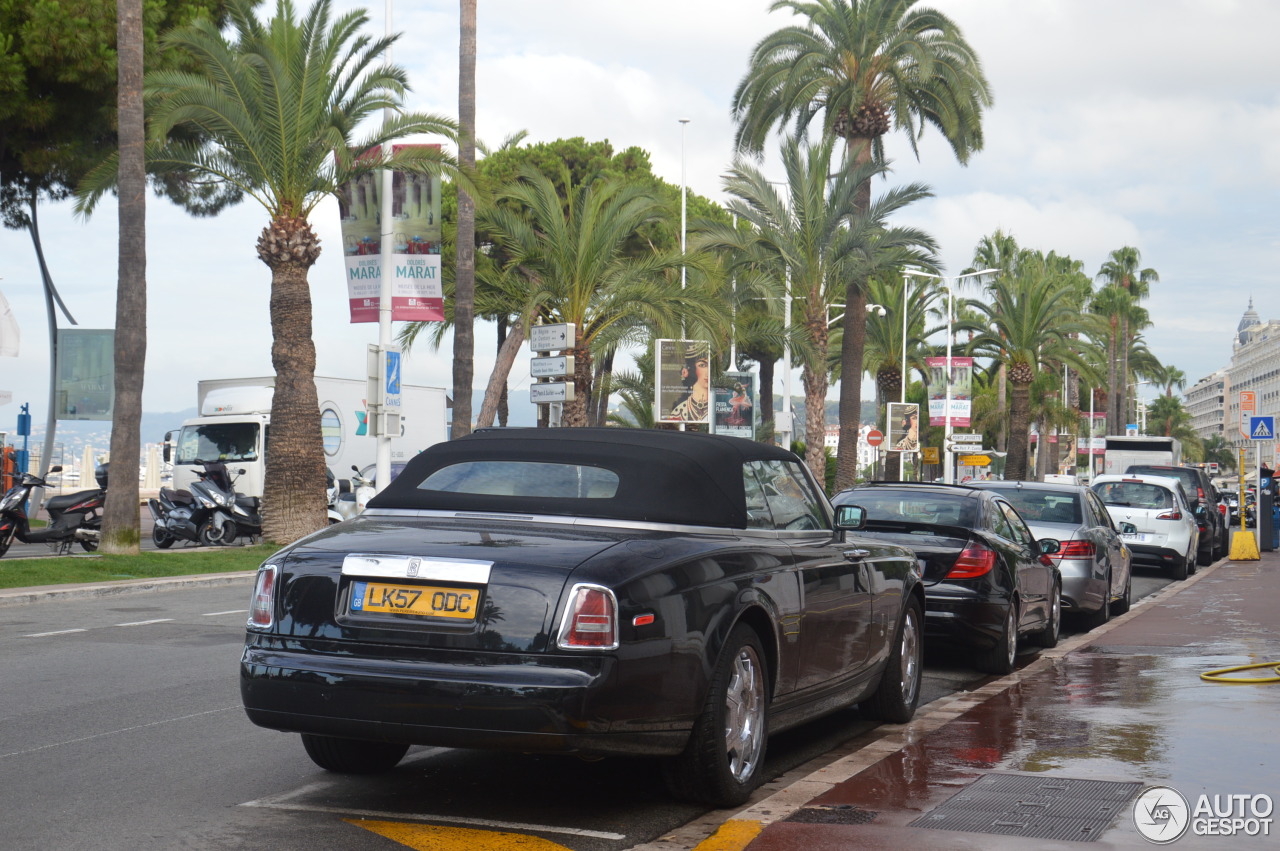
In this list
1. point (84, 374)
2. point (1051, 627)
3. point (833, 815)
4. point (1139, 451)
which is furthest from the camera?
point (1139, 451)

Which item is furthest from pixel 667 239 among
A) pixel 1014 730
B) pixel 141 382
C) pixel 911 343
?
pixel 1014 730

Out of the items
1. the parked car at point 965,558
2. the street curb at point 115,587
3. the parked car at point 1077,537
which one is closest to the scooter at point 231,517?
the street curb at point 115,587

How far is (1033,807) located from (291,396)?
765 inches

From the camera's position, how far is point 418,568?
17.3 feet

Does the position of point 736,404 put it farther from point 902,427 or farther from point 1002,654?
point 1002,654

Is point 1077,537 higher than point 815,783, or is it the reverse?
point 1077,537

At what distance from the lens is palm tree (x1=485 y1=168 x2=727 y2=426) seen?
30.3 m

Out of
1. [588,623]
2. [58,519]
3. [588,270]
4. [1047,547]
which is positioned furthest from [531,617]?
[588,270]

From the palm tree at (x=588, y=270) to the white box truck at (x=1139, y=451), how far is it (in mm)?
17283

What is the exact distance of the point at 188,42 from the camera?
22.2 m

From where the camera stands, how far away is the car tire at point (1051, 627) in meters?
12.7

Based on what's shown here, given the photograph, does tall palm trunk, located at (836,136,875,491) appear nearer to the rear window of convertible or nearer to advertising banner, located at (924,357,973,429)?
advertising banner, located at (924,357,973,429)

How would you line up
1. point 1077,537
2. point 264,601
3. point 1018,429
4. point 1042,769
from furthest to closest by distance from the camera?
point 1018,429 → point 1077,537 → point 1042,769 → point 264,601

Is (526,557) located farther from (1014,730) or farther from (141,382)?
(141,382)
